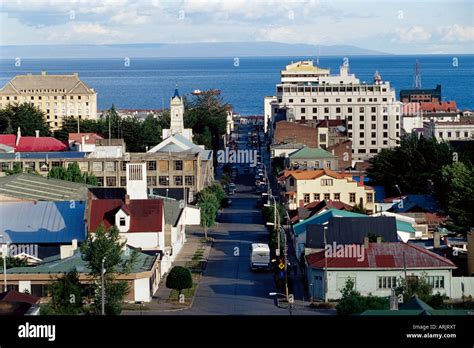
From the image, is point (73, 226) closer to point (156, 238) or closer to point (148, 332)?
point (156, 238)

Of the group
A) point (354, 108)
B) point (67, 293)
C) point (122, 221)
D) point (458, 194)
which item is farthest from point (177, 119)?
point (67, 293)

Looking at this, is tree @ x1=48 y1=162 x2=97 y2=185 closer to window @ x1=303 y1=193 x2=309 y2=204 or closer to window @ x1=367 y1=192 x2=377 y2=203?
window @ x1=303 y1=193 x2=309 y2=204

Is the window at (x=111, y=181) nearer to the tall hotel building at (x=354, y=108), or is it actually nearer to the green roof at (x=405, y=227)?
the green roof at (x=405, y=227)

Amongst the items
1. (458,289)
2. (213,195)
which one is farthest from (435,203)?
(458,289)

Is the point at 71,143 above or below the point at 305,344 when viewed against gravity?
below

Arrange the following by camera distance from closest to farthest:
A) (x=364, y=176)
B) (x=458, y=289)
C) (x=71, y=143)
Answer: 1. (x=458, y=289)
2. (x=364, y=176)
3. (x=71, y=143)

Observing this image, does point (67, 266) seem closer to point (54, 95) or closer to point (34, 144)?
point (34, 144)

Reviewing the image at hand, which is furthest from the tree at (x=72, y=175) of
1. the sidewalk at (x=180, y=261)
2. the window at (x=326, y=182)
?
the window at (x=326, y=182)
